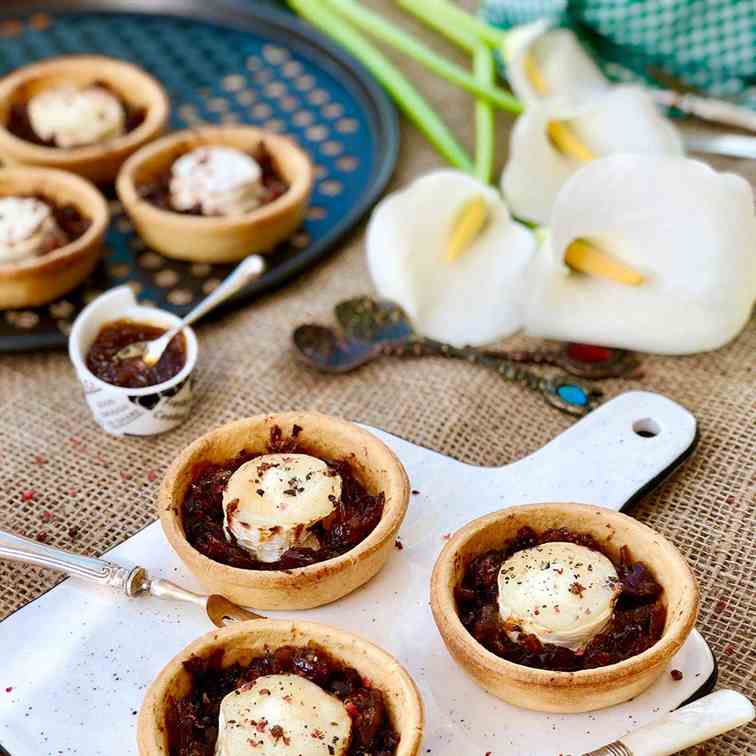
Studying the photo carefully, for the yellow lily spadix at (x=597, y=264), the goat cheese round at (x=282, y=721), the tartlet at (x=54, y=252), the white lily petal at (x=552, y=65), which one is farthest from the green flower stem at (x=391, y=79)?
the goat cheese round at (x=282, y=721)

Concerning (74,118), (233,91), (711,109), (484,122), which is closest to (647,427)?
(484,122)

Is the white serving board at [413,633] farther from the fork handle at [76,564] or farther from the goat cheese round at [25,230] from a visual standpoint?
the goat cheese round at [25,230]

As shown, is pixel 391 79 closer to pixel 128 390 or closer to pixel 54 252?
pixel 54 252

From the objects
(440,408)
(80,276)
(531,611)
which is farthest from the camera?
A: (80,276)

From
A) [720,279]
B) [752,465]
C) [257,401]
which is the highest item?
[720,279]

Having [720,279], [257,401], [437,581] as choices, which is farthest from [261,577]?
[720,279]

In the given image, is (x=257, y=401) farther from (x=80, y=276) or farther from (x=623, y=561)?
(x=623, y=561)
